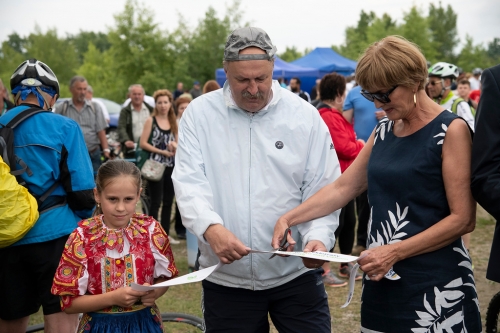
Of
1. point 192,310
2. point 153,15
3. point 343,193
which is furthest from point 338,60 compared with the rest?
point 343,193

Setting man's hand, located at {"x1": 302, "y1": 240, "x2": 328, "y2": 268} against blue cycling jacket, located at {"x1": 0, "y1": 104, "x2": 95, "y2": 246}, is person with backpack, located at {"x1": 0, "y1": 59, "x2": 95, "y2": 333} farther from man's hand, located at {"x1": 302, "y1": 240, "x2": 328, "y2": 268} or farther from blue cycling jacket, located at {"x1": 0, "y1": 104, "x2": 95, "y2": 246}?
man's hand, located at {"x1": 302, "y1": 240, "x2": 328, "y2": 268}

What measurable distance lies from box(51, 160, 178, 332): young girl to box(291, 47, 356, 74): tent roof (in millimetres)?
26100

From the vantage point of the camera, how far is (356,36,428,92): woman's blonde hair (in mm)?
2408

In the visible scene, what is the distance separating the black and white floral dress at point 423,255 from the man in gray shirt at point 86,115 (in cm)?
656

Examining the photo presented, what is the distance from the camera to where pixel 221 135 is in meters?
2.80

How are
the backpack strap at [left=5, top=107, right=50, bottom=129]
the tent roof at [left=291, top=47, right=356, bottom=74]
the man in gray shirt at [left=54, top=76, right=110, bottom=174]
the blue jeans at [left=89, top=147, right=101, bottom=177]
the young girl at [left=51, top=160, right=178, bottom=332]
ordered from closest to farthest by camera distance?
1. the young girl at [left=51, top=160, right=178, bottom=332]
2. the backpack strap at [left=5, top=107, right=50, bottom=129]
3. the man in gray shirt at [left=54, top=76, right=110, bottom=174]
4. the blue jeans at [left=89, top=147, right=101, bottom=177]
5. the tent roof at [left=291, top=47, right=356, bottom=74]

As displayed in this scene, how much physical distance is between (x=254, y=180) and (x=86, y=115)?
635 cm

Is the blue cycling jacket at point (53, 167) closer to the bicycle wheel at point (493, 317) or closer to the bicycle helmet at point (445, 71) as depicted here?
the bicycle wheel at point (493, 317)

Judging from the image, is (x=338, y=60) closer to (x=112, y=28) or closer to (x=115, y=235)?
(x=112, y=28)

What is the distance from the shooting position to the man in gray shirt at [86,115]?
27.2ft

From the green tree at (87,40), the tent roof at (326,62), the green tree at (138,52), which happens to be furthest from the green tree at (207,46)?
the green tree at (87,40)

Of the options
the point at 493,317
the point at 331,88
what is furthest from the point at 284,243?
Result: the point at 331,88

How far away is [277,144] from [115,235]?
0.94 metres

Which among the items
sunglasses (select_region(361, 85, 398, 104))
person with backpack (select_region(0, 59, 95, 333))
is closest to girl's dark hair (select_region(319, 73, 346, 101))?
person with backpack (select_region(0, 59, 95, 333))
